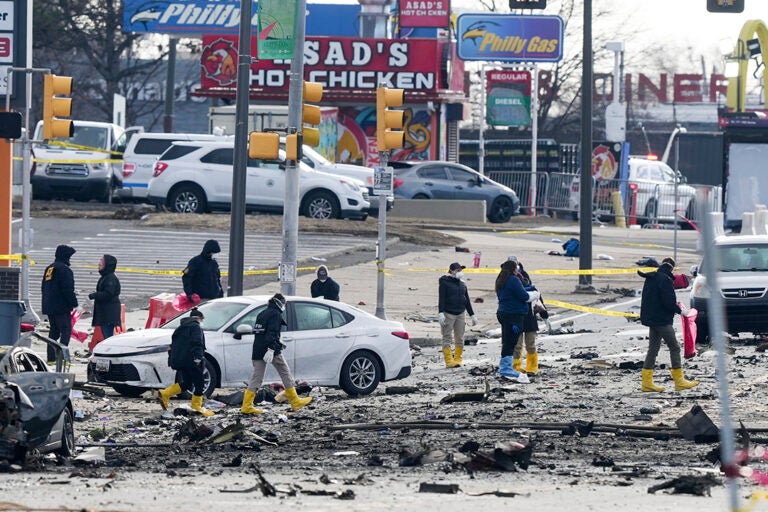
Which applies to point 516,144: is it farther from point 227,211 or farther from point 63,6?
point 227,211

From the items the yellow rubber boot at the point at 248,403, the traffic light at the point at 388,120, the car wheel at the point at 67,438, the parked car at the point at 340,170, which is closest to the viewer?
the car wheel at the point at 67,438

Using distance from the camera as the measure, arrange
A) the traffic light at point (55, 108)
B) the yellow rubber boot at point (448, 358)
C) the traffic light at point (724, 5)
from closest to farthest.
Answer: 1. the yellow rubber boot at point (448, 358)
2. the traffic light at point (55, 108)
3. the traffic light at point (724, 5)

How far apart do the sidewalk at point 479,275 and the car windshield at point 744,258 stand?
14.0ft

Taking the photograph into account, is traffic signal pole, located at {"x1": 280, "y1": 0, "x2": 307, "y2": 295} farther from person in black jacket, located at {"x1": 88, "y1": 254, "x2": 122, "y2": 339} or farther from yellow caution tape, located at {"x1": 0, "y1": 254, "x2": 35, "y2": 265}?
yellow caution tape, located at {"x1": 0, "y1": 254, "x2": 35, "y2": 265}

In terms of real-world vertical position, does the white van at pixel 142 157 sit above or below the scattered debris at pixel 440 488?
above

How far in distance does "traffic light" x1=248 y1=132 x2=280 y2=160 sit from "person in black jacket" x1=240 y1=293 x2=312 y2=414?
5.47 metres

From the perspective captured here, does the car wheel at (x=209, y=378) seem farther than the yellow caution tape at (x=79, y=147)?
No

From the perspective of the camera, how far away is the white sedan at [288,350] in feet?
58.0

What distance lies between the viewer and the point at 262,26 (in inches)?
909

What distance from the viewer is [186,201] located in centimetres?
3756

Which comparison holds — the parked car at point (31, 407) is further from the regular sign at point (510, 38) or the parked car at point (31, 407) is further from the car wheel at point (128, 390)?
the regular sign at point (510, 38)

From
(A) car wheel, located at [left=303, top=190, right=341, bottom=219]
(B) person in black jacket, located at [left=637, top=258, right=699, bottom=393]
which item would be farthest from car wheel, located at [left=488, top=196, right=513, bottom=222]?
(B) person in black jacket, located at [left=637, top=258, right=699, bottom=393]

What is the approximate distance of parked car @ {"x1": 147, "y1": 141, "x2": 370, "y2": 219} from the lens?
3658 cm

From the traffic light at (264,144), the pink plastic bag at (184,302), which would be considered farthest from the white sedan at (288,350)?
the traffic light at (264,144)
